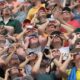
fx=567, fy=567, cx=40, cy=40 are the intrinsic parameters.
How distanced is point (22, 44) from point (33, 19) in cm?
127

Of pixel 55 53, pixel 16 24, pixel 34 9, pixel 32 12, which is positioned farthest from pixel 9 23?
pixel 55 53

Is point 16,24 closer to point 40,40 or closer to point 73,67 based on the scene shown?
point 40,40

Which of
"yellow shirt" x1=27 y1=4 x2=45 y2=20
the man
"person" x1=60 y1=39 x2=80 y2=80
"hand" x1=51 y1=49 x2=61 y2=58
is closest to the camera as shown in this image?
"person" x1=60 y1=39 x2=80 y2=80

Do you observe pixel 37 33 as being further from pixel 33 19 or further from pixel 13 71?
pixel 13 71

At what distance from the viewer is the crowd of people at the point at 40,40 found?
33.6 feet

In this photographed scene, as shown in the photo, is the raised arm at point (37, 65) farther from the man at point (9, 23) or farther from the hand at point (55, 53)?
the man at point (9, 23)

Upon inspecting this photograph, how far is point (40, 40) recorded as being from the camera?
11258 millimetres

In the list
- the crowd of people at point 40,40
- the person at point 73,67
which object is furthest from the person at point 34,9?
the person at point 73,67

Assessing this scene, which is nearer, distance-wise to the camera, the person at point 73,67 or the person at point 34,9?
the person at point 73,67

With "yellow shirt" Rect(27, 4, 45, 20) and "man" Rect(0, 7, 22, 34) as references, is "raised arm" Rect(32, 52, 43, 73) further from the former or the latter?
"yellow shirt" Rect(27, 4, 45, 20)

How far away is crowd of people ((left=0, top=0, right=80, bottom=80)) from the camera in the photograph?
403 inches

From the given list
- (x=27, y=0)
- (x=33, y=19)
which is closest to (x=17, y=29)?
(x=33, y=19)

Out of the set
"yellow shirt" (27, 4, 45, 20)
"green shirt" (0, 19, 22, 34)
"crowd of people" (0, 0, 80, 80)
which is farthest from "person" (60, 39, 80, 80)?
"yellow shirt" (27, 4, 45, 20)

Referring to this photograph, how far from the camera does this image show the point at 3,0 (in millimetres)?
14031
